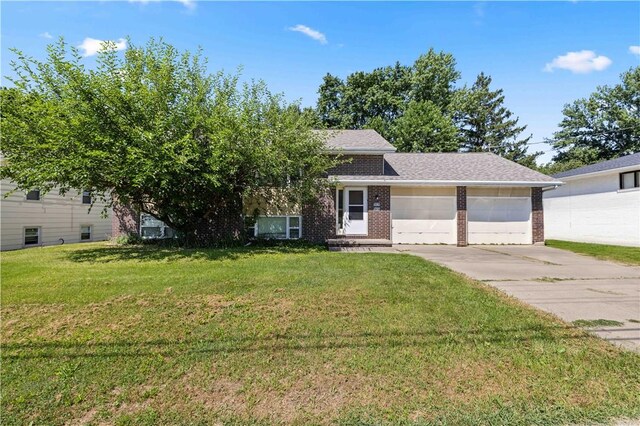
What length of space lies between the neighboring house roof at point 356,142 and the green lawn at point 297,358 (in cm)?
814

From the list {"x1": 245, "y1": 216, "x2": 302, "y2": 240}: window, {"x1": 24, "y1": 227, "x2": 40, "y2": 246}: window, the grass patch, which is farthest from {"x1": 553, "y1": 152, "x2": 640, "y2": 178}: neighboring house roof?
{"x1": 24, "y1": 227, "x2": 40, "y2": 246}: window

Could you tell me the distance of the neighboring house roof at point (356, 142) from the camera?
13.1 metres

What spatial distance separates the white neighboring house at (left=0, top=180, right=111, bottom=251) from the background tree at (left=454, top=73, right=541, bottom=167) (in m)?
36.4

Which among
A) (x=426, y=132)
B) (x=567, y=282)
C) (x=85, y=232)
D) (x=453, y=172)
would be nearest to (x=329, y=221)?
(x=453, y=172)

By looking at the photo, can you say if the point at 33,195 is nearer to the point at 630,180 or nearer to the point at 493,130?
the point at 630,180

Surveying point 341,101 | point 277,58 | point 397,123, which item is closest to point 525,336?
point 277,58

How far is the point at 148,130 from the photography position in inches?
356

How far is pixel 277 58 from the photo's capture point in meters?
12.0

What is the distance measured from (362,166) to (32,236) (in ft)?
50.7

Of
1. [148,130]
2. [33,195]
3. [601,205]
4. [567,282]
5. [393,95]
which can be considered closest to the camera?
[567,282]

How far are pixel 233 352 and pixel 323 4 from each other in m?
11.1

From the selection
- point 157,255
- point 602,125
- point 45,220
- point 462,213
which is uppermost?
point 602,125

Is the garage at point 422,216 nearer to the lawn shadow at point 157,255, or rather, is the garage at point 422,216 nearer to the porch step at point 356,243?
the porch step at point 356,243

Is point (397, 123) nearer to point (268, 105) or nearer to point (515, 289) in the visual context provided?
point (268, 105)
